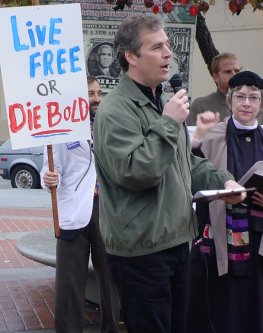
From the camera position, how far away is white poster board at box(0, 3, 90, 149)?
149 inches

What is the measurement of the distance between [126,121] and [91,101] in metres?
1.69

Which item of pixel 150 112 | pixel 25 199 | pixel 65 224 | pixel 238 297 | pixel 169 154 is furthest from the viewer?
pixel 25 199

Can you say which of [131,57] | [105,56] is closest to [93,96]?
[105,56]

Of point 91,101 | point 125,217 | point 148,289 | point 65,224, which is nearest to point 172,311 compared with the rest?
point 148,289

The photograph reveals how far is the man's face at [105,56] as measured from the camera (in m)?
5.13

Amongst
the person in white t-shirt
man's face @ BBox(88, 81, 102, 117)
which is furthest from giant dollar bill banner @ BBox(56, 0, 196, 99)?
the person in white t-shirt

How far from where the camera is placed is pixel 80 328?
14.4 ft

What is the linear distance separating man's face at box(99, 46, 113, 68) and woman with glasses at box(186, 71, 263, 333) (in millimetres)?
1678

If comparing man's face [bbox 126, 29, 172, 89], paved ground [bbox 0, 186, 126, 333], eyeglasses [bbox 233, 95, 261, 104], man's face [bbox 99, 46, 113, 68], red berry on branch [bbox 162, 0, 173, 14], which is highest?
red berry on branch [bbox 162, 0, 173, 14]

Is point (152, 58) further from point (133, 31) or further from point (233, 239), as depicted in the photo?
point (233, 239)

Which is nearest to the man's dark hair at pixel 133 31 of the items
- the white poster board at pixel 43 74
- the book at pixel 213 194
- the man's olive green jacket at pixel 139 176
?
the man's olive green jacket at pixel 139 176

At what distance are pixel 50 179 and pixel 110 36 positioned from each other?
1.63m

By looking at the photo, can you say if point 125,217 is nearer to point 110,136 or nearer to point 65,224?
point 110,136

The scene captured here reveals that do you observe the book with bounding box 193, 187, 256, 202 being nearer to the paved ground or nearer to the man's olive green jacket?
the man's olive green jacket
